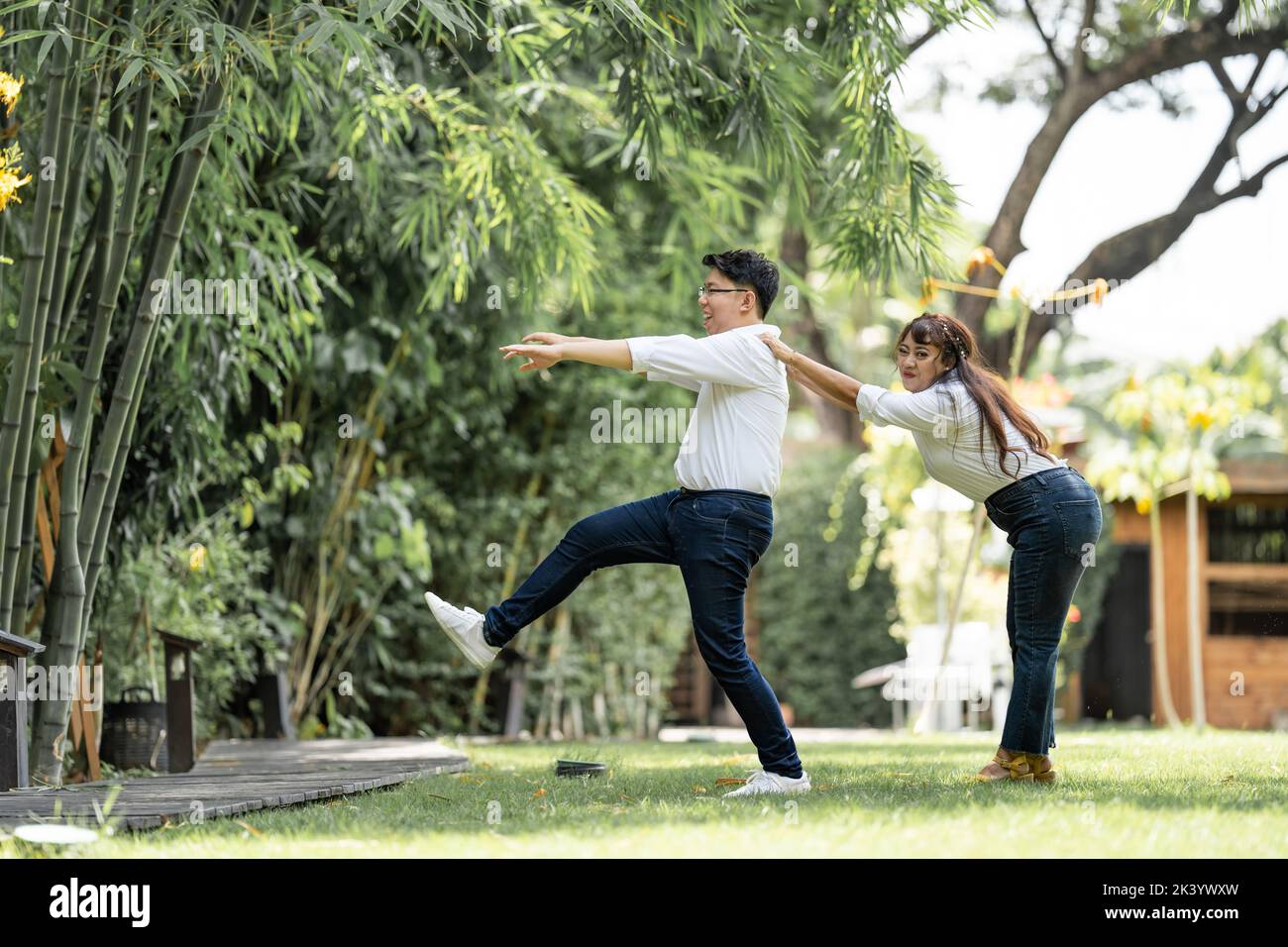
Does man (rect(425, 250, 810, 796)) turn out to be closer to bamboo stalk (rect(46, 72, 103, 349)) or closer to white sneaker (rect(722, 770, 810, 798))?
white sneaker (rect(722, 770, 810, 798))

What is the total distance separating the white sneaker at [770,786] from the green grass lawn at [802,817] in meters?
0.07

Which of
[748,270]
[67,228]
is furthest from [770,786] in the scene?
[67,228]

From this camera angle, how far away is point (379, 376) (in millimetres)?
6902

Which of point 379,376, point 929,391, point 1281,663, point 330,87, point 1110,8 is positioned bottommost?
point 1281,663

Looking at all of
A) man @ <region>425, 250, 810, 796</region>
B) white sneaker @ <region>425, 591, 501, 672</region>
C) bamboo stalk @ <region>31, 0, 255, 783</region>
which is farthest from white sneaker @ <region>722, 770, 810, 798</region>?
bamboo stalk @ <region>31, 0, 255, 783</region>

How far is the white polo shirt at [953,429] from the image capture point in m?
3.48

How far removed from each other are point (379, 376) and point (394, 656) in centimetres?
209

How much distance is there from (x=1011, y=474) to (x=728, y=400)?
2.47ft

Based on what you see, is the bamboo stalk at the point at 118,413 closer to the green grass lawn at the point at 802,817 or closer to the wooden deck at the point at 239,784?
the wooden deck at the point at 239,784

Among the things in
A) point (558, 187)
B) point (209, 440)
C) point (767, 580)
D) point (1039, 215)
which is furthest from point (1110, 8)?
point (209, 440)

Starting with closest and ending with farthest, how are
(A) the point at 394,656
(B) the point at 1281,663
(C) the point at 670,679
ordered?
1. (A) the point at 394,656
2. (C) the point at 670,679
3. (B) the point at 1281,663

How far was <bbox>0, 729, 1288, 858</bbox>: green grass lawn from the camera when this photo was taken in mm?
2539

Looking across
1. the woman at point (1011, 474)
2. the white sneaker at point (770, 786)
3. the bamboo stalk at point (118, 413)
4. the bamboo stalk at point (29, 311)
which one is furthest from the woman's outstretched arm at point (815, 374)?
the bamboo stalk at point (29, 311)

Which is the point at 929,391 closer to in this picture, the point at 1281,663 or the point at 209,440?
the point at 209,440
